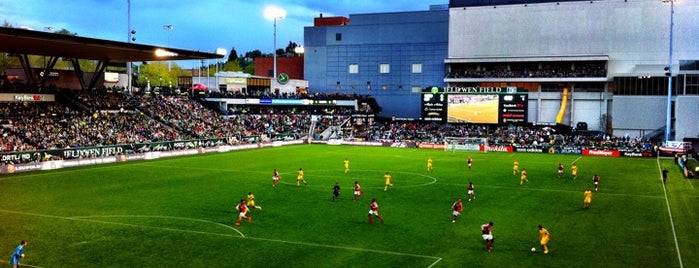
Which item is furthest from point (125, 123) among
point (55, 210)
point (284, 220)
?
point (284, 220)

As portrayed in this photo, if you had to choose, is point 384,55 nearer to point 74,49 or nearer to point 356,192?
point 74,49

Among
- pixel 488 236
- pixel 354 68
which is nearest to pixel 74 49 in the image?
pixel 488 236

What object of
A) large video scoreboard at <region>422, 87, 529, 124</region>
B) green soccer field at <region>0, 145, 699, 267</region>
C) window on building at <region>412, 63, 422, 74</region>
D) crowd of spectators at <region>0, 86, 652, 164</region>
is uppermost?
window on building at <region>412, 63, 422, 74</region>

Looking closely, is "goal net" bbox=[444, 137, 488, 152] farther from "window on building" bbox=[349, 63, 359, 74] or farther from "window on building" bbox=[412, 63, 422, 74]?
"window on building" bbox=[349, 63, 359, 74]

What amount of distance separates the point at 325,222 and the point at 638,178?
2983cm

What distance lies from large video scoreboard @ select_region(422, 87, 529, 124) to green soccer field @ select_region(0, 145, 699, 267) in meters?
26.7

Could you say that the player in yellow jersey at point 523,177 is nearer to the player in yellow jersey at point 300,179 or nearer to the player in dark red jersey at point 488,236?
the player in yellow jersey at point 300,179

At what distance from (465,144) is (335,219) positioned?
5053 centimetres

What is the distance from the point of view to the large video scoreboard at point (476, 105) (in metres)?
75.5

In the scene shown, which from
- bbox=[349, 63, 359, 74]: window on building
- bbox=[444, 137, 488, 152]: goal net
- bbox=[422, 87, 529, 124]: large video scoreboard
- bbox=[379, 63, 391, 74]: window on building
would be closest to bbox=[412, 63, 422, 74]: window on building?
bbox=[379, 63, 391, 74]: window on building

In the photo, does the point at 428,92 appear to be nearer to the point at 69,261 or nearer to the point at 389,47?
the point at 389,47

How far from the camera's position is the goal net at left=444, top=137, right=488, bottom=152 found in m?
73.6

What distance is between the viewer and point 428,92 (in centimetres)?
7925

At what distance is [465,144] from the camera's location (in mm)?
75500
